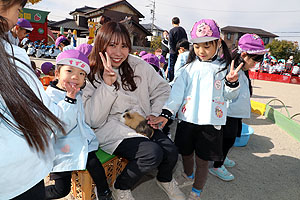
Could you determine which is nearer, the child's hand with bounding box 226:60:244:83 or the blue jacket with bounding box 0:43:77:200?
the blue jacket with bounding box 0:43:77:200

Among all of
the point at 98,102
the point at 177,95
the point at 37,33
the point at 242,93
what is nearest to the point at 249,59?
the point at 242,93

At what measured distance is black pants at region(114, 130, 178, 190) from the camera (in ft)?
5.57

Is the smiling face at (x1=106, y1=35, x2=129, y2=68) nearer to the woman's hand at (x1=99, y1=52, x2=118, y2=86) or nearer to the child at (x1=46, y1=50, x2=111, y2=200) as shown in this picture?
the woman's hand at (x1=99, y1=52, x2=118, y2=86)

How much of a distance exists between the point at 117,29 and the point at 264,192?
2234mm

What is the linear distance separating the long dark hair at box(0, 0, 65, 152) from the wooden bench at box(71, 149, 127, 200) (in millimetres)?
943

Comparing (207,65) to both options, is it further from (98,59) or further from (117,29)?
(98,59)

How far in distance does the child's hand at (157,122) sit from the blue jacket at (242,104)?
78 cm

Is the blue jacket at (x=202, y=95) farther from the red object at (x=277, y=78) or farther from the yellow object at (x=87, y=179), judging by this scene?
the red object at (x=277, y=78)

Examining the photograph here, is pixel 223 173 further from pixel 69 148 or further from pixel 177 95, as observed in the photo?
pixel 69 148

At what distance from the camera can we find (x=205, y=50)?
1.84 meters

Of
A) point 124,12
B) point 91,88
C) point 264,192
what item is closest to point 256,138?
point 264,192

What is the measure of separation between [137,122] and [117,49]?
0.68m

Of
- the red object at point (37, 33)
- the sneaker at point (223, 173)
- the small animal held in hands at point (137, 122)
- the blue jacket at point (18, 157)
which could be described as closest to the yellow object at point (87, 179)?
the small animal held in hands at point (137, 122)

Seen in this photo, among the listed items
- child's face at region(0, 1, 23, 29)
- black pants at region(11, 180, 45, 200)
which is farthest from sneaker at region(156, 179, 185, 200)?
child's face at region(0, 1, 23, 29)
